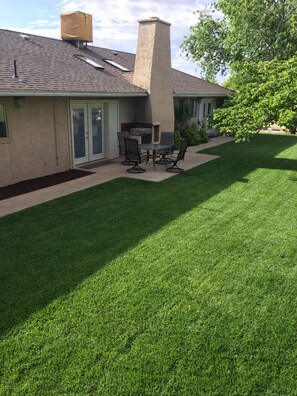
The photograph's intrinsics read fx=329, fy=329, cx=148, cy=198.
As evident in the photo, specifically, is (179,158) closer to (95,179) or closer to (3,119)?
(95,179)

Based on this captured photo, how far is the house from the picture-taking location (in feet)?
31.5

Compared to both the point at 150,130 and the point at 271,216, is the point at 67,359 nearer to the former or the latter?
the point at 271,216

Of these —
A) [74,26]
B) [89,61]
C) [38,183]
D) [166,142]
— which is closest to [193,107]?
[89,61]

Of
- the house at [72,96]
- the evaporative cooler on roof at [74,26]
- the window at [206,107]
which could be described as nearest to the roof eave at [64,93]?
the house at [72,96]

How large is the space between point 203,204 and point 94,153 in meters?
6.48

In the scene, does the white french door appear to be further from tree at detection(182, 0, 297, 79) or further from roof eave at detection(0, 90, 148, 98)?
tree at detection(182, 0, 297, 79)

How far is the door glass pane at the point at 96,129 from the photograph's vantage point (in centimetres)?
1281

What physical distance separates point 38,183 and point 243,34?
20.7 metres

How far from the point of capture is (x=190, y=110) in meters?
20.1

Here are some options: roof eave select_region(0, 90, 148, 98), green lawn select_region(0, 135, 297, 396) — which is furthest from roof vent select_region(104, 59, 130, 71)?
green lawn select_region(0, 135, 297, 396)

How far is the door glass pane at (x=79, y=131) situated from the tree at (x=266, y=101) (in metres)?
5.13

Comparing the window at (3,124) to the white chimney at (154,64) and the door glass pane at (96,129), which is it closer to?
the door glass pane at (96,129)

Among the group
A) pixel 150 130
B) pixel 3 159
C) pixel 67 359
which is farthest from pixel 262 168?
pixel 67 359

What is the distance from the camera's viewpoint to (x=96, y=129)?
514 inches
